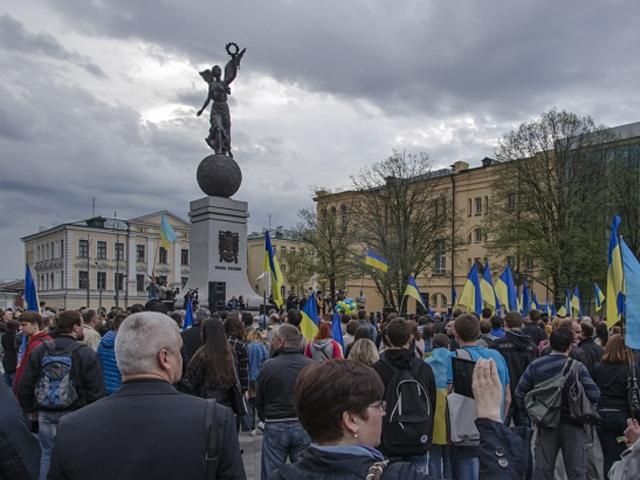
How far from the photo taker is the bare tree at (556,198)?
123 feet

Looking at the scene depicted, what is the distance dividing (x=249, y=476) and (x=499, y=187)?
3683 centimetres

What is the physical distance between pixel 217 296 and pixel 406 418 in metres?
20.2

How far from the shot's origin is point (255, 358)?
368 inches

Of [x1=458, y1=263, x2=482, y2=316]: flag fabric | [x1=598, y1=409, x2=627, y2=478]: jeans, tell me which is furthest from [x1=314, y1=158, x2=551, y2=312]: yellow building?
[x1=598, y1=409, x2=627, y2=478]: jeans

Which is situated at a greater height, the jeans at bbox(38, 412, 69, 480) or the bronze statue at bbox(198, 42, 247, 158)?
the bronze statue at bbox(198, 42, 247, 158)

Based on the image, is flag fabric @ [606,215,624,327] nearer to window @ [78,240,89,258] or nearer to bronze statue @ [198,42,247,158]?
bronze statue @ [198,42,247,158]

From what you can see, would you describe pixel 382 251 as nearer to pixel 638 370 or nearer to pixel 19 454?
pixel 638 370

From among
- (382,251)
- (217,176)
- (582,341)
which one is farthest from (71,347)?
(382,251)

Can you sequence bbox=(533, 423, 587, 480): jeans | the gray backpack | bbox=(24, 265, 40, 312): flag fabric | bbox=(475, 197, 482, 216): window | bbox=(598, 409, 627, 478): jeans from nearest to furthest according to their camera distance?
the gray backpack, bbox=(533, 423, 587, 480): jeans, bbox=(598, 409, 627, 478): jeans, bbox=(24, 265, 40, 312): flag fabric, bbox=(475, 197, 482, 216): window

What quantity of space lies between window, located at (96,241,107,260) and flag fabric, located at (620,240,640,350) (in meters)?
79.9

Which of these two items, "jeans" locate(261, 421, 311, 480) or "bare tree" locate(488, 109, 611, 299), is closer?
"jeans" locate(261, 421, 311, 480)

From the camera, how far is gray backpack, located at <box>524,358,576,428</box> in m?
6.05

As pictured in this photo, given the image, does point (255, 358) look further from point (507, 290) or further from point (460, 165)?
point (460, 165)

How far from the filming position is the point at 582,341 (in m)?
8.43
